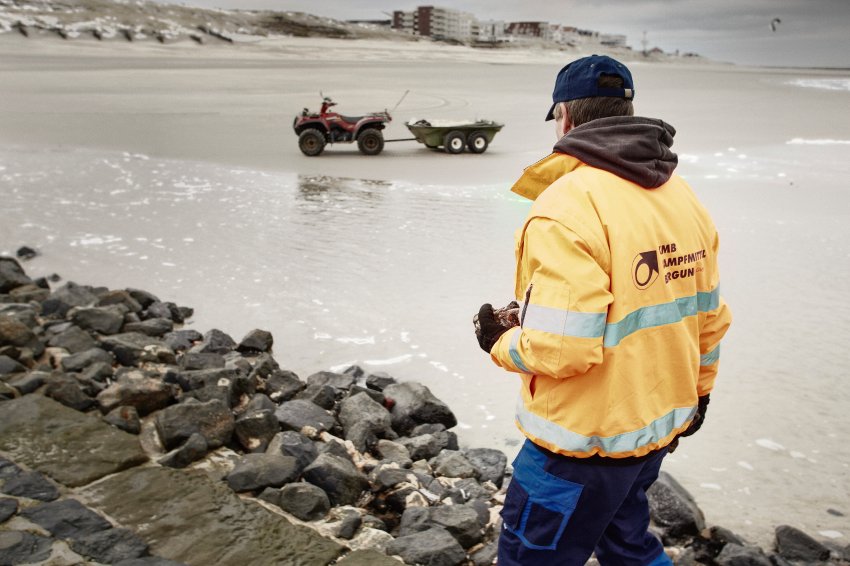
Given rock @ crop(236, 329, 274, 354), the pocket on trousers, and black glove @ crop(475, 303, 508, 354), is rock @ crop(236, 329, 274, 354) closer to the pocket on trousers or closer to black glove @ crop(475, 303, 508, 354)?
black glove @ crop(475, 303, 508, 354)

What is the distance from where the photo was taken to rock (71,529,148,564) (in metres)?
2.48

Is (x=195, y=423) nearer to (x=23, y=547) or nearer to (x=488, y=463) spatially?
(x=23, y=547)

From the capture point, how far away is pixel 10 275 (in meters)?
5.79

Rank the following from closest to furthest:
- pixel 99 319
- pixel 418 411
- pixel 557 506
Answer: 1. pixel 557 506
2. pixel 418 411
3. pixel 99 319

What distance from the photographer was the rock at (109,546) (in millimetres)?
2482

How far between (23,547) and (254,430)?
1.19 m

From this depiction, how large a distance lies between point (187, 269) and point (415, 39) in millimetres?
63481

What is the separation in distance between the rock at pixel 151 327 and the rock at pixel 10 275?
144 centimetres

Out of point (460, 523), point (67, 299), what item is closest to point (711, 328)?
point (460, 523)

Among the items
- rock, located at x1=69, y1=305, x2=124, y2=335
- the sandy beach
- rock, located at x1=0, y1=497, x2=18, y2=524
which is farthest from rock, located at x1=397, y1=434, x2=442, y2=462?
rock, located at x1=69, y1=305, x2=124, y2=335

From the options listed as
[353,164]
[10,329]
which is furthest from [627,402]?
[353,164]

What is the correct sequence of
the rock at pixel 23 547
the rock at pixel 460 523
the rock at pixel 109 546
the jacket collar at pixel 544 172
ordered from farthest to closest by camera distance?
the rock at pixel 460 523
the rock at pixel 109 546
the rock at pixel 23 547
the jacket collar at pixel 544 172

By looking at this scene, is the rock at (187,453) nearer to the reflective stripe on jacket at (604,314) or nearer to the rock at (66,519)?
the rock at (66,519)

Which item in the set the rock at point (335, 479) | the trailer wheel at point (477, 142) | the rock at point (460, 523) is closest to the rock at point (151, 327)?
the rock at point (335, 479)
